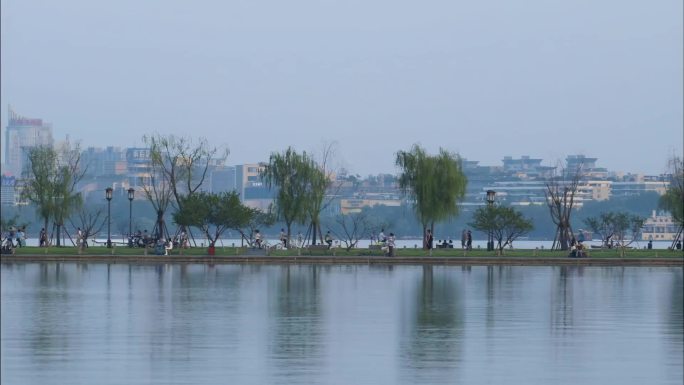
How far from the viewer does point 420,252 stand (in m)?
48.4

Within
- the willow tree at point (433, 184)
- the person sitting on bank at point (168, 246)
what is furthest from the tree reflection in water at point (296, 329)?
the willow tree at point (433, 184)

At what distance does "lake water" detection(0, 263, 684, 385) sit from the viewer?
14125 millimetres

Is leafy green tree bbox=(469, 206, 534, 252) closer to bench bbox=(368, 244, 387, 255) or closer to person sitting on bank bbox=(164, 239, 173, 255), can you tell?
bench bbox=(368, 244, 387, 255)

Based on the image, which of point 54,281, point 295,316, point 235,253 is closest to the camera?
point 295,316

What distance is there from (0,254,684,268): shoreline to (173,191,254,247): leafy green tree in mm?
4565

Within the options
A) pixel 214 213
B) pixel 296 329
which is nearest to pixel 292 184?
pixel 214 213

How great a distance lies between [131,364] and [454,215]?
3996 centimetres

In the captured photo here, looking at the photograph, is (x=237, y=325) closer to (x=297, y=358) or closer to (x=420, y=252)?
(x=297, y=358)

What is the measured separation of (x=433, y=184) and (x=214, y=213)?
9261 mm

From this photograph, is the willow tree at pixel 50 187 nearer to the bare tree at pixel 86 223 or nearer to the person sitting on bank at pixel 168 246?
the bare tree at pixel 86 223

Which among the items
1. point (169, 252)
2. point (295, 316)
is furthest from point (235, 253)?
point (295, 316)

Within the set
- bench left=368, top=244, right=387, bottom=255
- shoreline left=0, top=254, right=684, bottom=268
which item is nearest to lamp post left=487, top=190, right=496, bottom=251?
bench left=368, top=244, right=387, bottom=255

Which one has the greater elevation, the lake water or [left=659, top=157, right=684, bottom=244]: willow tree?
[left=659, top=157, right=684, bottom=244]: willow tree

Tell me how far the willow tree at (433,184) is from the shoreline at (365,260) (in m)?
9.30
